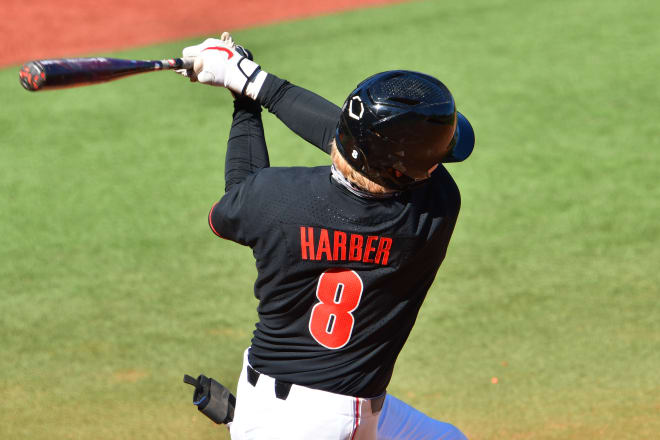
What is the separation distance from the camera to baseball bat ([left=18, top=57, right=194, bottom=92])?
266 cm

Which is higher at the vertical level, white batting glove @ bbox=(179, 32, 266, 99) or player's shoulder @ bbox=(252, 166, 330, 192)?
white batting glove @ bbox=(179, 32, 266, 99)

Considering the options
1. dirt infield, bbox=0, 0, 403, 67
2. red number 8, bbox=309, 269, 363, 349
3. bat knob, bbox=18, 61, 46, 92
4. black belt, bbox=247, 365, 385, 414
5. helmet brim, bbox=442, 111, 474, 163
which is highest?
dirt infield, bbox=0, 0, 403, 67

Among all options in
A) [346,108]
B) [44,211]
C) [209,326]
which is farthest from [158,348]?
[346,108]

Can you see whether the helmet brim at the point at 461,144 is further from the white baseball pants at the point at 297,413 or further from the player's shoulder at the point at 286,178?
the white baseball pants at the point at 297,413

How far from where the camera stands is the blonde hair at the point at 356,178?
2514 millimetres

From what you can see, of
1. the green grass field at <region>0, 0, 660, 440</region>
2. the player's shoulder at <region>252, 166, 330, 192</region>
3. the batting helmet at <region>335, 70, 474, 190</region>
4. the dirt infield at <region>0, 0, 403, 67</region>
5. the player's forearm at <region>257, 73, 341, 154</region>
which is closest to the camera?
the batting helmet at <region>335, 70, 474, 190</region>

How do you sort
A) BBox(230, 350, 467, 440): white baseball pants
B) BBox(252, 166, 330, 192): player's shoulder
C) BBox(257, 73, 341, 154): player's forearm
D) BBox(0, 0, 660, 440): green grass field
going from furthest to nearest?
BBox(0, 0, 660, 440): green grass field < BBox(257, 73, 341, 154): player's forearm < BBox(230, 350, 467, 440): white baseball pants < BBox(252, 166, 330, 192): player's shoulder

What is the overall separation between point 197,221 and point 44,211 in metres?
1.12

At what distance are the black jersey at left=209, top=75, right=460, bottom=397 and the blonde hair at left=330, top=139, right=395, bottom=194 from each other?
36 millimetres

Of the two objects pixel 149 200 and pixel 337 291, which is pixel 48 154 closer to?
pixel 149 200

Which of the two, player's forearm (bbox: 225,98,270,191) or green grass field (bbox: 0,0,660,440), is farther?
green grass field (bbox: 0,0,660,440)

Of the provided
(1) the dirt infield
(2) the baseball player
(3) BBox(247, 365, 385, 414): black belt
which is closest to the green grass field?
(1) the dirt infield

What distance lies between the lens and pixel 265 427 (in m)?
2.67

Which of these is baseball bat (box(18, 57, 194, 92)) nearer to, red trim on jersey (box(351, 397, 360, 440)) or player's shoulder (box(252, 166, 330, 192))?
player's shoulder (box(252, 166, 330, 192))
